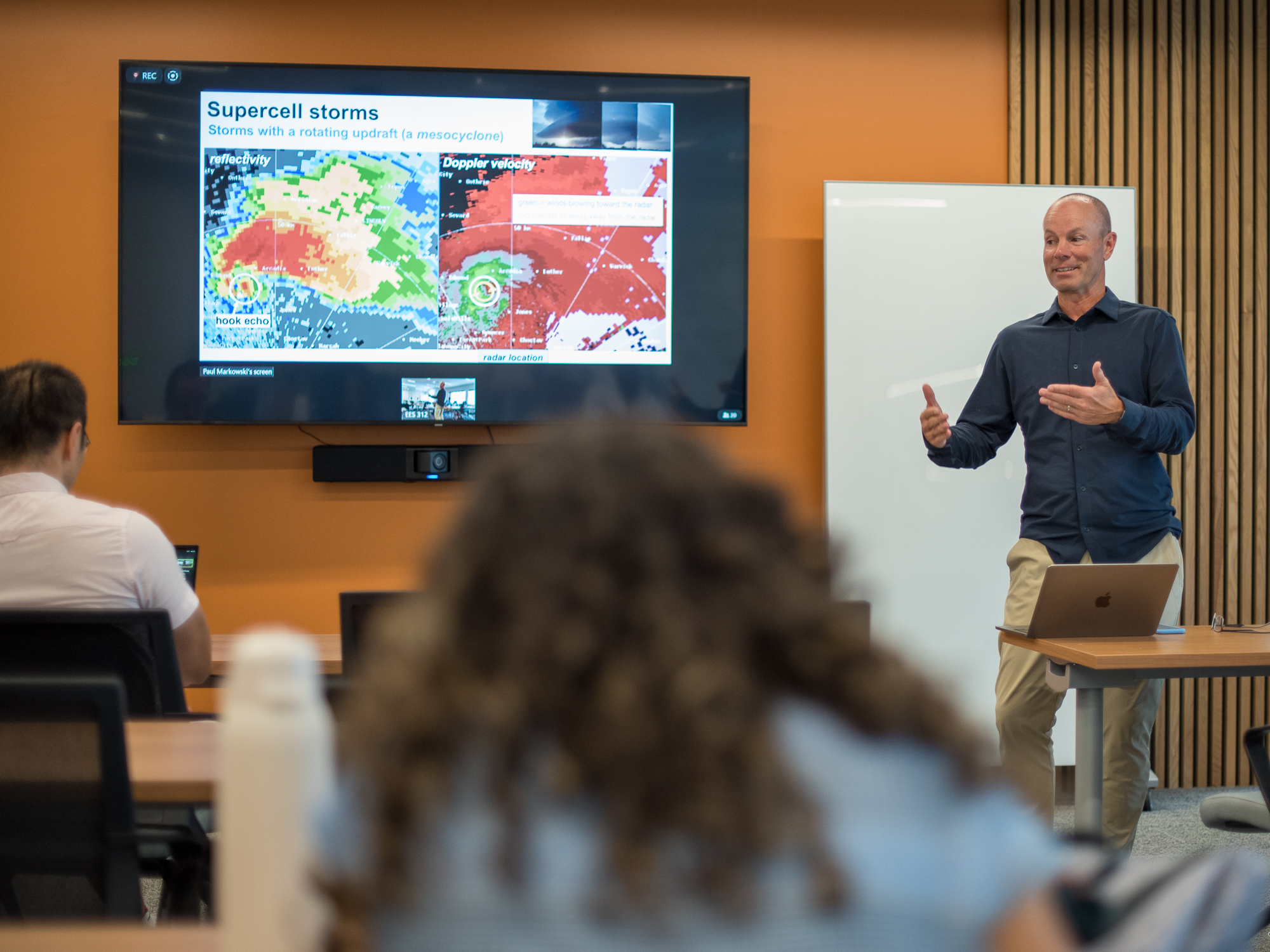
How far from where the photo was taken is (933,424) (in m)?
3.15

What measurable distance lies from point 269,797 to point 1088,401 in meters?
2.68

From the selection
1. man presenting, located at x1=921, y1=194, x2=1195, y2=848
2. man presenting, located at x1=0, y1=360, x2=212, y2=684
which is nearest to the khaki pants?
man presenting, located at x1=921, y1=194, x2=1195, y2=848

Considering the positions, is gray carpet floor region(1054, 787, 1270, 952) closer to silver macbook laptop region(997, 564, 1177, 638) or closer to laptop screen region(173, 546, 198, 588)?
silver macbook laptop region(997, 564, 1177, 638)

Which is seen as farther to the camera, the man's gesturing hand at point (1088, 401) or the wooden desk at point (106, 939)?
the man's gesturing hand at point (1088, 401)

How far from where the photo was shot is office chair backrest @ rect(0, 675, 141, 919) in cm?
121

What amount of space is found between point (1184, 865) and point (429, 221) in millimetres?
3510

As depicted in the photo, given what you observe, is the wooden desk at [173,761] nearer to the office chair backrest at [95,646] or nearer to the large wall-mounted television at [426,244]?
the office chair backrest at [95,646]

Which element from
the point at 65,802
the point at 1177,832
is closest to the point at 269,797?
the point at 65,802

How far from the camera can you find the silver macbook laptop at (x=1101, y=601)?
246cm

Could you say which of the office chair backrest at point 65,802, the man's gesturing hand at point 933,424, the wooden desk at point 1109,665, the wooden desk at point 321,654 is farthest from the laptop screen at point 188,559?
the wooden desk at point 1109,665

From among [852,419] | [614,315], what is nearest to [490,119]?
[614,315]

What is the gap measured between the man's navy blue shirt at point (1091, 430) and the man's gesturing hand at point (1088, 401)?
6cm

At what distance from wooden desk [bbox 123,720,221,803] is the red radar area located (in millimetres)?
2388

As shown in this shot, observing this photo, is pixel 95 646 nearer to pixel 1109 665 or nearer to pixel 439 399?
pixel 1109 665
